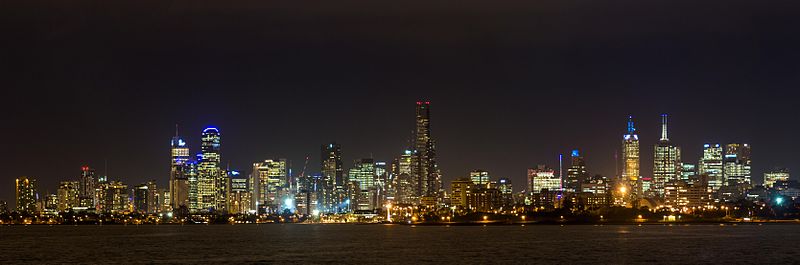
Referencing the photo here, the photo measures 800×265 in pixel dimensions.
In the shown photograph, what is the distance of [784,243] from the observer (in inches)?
5689

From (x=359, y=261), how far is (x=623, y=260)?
26406mm

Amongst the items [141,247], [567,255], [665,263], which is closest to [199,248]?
[141,247]

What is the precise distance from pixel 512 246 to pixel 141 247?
160 feet

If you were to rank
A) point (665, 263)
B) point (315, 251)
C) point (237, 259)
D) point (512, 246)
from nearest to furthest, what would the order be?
point (665, 263) → point (237, 259) → point (315, 251) → point (512, 246)

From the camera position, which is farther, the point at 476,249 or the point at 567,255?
the point at 476,249

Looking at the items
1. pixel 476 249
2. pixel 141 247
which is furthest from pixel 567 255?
pixel 141 247

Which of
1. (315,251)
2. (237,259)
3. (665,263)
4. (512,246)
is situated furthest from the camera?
(512,246)

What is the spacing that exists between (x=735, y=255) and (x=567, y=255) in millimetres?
18187

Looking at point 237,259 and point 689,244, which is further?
point 689,244

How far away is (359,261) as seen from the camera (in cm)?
10812

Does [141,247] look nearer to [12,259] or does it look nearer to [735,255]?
[12,259]

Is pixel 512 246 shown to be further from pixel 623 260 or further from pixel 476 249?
pixel 623 260

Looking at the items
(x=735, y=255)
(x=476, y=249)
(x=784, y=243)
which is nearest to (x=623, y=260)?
(x=735, y=255)

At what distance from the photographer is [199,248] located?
140375mm
